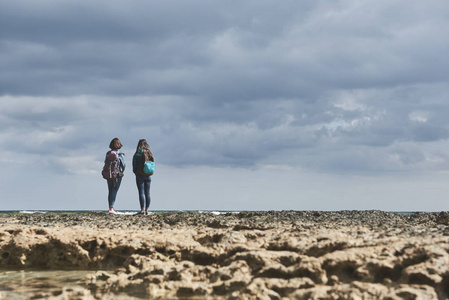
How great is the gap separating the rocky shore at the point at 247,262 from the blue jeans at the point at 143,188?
6651 mm

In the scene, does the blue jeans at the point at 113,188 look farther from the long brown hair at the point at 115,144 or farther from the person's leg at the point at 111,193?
the long brown hair at the point at 115,144

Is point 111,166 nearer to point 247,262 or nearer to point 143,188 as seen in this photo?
point 143,188

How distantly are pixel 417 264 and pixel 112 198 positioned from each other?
11128mm

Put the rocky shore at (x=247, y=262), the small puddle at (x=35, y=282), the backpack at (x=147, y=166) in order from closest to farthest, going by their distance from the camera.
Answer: the rocky shore at (x=247, y=262) → the small puddle at (x=35, y=282) → the backpack at (x=147, y=166)

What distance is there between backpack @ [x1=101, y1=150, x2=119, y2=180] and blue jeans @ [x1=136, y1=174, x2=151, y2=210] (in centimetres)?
72

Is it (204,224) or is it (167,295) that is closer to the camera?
(167,295)

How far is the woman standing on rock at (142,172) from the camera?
1417 centimetres

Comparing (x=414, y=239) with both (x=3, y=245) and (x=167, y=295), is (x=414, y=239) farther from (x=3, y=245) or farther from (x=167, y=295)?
(x=3, y=245)

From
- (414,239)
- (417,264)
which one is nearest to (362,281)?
(417,264)

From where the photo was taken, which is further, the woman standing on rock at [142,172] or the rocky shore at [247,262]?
the woman standing on rock at [142,172]

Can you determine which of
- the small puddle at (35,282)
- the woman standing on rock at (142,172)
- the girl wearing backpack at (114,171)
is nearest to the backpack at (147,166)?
the woman standing on rock at (142,172)

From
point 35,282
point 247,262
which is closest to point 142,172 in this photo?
point 35,282

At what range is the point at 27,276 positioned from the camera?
6625 mm

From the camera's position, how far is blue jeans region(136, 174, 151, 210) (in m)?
14.3
